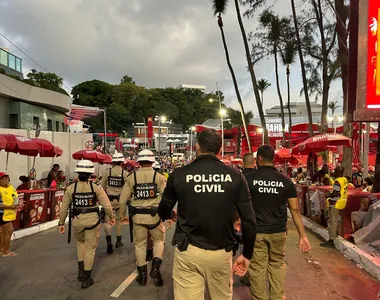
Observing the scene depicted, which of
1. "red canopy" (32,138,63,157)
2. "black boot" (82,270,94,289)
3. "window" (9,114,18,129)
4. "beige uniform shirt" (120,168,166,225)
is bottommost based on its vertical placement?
"black boot" (82,270,94,289)

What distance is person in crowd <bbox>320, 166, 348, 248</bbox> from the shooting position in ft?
23.8

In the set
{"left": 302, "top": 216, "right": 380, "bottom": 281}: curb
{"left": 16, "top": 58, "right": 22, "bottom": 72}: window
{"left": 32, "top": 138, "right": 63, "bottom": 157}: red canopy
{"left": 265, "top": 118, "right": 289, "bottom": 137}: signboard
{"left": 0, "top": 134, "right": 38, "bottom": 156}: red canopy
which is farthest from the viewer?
{"left": 265, "top": 118, "right": 289, "bottom": 137}: signboard

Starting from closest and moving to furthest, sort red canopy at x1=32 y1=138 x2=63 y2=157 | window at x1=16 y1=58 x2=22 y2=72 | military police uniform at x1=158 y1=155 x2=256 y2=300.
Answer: military police uniform at x1=158 y1=155 x2=256 y2=300 → red canopy at x1=32 y1=138 x2=63 y2=157 → window at x1=16 y1=58 x2=22 y2=72

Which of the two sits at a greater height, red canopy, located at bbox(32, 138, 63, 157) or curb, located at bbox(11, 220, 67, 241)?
red canopy, located at bbox(32, 138, 63, 157)

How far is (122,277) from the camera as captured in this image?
5512mm

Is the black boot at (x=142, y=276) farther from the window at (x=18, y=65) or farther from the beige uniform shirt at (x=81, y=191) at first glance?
the window at (x=18, y=65)

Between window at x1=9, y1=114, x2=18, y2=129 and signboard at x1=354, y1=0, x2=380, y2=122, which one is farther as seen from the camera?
window at x1=9, y1=114, x2=18, y2=129

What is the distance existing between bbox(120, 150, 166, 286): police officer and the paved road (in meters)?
0.29

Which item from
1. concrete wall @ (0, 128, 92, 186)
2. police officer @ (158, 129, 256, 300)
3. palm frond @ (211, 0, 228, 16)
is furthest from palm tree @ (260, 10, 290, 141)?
police officer @ (158, 129, 256, 300)

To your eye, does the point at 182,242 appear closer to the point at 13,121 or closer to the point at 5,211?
the point at 5,211

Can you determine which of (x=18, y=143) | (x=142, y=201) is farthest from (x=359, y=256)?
(x=18, y=143)

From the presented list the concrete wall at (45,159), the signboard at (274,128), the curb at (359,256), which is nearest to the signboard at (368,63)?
the curb at (359,256)

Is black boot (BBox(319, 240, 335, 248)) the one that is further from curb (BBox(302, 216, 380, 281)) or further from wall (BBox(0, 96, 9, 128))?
wall (BBox(0, 96, 9, 128))

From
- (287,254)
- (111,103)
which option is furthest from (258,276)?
(111,103)
